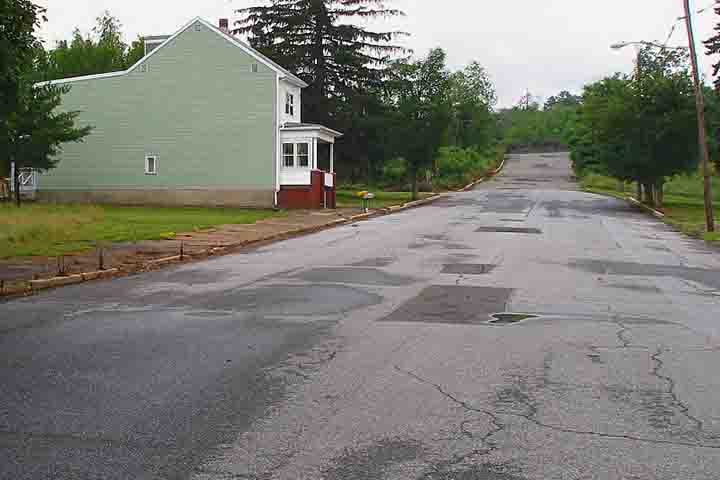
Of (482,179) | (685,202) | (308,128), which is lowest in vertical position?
Answer: (685,202)

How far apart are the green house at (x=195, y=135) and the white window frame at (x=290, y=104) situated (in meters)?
0.06

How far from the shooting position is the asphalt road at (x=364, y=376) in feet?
17.4

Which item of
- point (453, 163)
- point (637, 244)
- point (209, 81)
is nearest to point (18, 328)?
point (637, 244)

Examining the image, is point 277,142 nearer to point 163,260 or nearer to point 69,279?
point 163,260

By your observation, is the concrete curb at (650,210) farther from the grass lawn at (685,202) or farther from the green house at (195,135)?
the green house at (195,135)

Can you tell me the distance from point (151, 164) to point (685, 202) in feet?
101

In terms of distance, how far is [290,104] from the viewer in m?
44.3

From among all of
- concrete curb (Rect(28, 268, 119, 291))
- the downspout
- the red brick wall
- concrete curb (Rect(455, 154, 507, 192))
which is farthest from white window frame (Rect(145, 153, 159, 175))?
concrete curb (Rect(28, 268, 119, 291))

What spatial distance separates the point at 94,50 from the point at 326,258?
64977 mm

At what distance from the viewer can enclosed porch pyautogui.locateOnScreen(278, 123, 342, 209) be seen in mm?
41312

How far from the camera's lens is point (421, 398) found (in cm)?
676

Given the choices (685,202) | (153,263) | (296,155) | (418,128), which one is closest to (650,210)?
(685,202)

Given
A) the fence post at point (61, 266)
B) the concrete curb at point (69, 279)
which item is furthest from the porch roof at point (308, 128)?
the concrete curb at point (69, 279)

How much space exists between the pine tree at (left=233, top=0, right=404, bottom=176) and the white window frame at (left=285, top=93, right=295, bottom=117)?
6.60 meters
